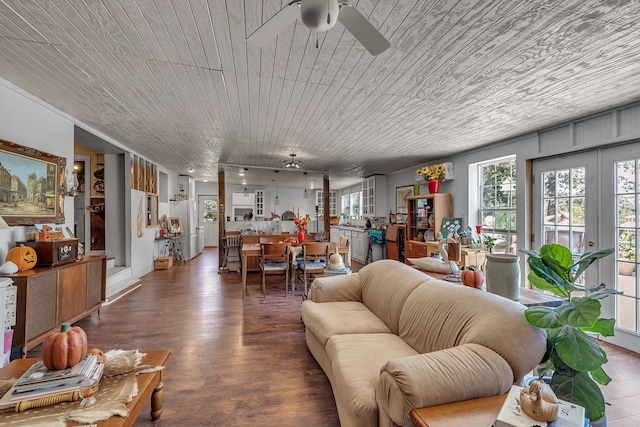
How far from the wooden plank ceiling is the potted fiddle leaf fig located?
4.91 feet

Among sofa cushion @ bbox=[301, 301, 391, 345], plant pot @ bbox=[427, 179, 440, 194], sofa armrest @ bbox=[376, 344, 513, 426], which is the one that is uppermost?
plant pot @ bbox=[427, 179, 440, 194]

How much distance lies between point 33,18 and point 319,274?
4.25 metres

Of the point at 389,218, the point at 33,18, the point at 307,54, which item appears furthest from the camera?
the point at 389,218

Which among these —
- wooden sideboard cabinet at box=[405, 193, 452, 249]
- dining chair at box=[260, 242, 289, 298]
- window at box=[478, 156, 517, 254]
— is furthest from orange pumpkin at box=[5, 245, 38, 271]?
wooden sideboard cabinet at box=[405, 193, 452, 249]

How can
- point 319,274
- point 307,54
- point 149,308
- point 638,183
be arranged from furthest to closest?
point 319,274 < point 149,308 < point 638,183 < point 307,54

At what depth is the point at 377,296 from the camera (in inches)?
97.6

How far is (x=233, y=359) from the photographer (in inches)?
96.3

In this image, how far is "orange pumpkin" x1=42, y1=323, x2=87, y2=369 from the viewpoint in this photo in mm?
1347

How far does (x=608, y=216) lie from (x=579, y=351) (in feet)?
10.0

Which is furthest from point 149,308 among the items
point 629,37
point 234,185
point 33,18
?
point 234,185

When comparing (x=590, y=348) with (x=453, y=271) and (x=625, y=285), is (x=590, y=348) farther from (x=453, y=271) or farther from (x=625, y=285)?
(x=625, y=285)

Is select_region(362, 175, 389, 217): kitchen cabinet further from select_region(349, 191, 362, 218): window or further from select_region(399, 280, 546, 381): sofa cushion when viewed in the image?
select_region(399, 280, 546, 381): sofa cushion

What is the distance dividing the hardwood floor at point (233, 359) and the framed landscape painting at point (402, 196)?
3.71 m

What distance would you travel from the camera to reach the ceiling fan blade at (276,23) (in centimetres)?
122
